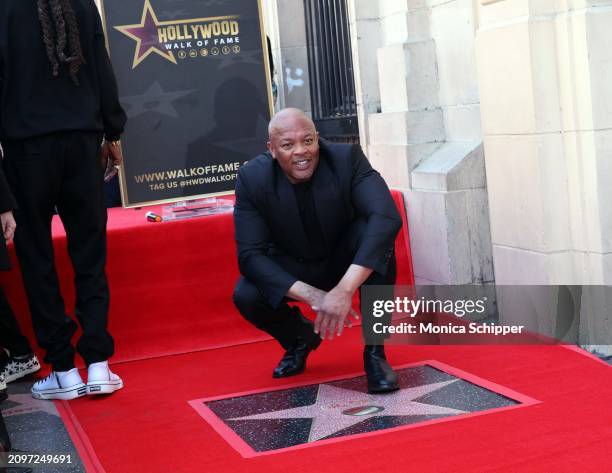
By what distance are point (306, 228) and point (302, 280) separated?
0.76 feet

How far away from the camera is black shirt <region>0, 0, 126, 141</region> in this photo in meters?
4.05

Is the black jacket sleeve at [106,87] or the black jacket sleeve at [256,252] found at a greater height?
the black jacket sleeve at [106,87]

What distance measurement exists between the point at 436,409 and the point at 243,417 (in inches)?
29.8

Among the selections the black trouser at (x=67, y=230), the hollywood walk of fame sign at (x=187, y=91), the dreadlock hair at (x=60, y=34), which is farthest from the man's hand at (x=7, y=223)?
the hollywood walk of fame sign at (x=187, y=91)

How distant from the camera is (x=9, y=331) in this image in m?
4.76

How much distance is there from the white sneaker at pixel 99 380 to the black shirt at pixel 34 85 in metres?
1.05

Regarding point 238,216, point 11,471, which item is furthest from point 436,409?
point 11,471

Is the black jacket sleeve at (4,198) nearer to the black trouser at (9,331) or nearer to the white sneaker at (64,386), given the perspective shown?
the white sneaker at (64,386)

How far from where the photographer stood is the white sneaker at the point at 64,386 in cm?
436

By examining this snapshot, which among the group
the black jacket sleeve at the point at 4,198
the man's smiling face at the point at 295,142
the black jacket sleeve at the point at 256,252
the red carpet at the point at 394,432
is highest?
the man's smiling face at the point at 295,142

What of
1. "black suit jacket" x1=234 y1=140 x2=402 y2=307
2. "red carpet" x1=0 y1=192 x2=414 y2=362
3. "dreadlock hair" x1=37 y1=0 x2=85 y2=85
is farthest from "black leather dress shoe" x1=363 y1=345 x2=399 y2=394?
"dreadlock hair" x1=37 y1=0 x2=85 y2=85

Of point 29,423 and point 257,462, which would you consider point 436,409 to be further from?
point 29,423

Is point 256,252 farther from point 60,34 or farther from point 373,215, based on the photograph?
point 60,34

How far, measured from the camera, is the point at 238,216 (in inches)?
167
